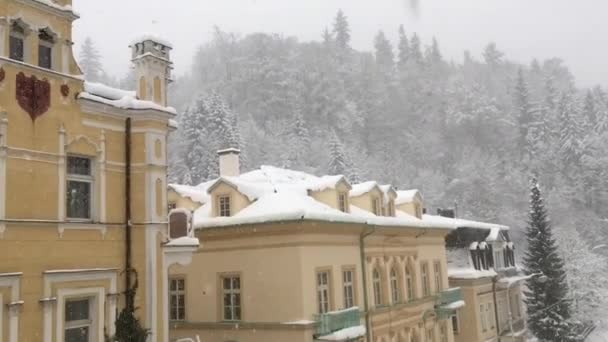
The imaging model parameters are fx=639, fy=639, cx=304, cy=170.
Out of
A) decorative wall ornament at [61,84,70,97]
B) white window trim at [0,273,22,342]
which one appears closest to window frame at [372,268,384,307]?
decorative wall ornament at [61,84,70,97]

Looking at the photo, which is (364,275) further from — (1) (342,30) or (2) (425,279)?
(1) (342,30)

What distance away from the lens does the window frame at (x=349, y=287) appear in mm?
23219

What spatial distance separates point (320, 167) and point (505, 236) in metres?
36.9

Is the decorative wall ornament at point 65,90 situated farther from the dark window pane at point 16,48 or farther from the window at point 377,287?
the window at point 377,287

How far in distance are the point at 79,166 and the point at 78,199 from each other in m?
0.75

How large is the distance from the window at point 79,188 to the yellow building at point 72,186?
2cm

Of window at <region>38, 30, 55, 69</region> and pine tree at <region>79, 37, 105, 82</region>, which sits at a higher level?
pine tree at <region>79, 37, 105, 82</region>

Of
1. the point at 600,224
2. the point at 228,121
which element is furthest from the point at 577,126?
the point at 228,121

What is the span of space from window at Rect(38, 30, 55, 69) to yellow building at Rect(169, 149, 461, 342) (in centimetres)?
903

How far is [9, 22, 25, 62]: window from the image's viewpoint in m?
13.2

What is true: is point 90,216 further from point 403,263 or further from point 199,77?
point 199,77

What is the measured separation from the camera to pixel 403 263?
28078 millimetres

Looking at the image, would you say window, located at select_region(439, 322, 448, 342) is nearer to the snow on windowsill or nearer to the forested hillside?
the snow on windowsill

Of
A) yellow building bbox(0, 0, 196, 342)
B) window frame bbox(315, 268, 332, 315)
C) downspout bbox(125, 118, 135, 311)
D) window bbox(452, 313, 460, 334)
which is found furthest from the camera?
window bbox(452, 313, 460, 334)
